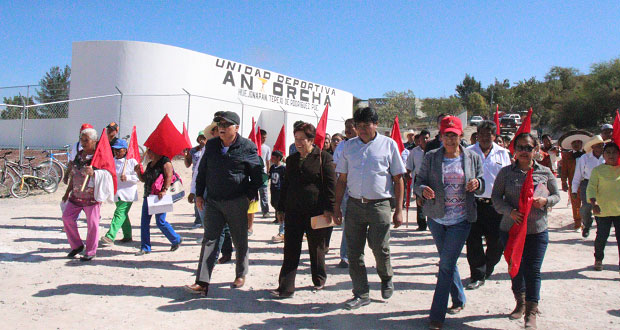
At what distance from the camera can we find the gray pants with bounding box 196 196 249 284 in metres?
4.93

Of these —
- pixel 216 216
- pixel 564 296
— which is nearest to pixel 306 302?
pixel 216 216

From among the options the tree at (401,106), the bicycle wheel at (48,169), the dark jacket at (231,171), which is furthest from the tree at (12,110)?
the tree at (401,106)

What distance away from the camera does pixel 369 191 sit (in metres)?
4.45

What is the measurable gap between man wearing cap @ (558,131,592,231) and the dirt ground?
4.44ft

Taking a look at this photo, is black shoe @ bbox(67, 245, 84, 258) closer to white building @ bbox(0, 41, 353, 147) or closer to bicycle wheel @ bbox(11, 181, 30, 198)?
bicycle wheel @ bbox(11, 181, 30, 198)

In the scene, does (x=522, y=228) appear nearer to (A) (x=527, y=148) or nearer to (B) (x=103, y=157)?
(A) (x=527, y=148)

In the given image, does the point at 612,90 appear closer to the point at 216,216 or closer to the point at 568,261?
the point at 568,261

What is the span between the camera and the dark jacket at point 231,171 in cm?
499

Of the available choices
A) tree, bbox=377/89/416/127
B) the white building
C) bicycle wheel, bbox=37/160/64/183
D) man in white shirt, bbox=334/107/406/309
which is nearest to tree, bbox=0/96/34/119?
the white building

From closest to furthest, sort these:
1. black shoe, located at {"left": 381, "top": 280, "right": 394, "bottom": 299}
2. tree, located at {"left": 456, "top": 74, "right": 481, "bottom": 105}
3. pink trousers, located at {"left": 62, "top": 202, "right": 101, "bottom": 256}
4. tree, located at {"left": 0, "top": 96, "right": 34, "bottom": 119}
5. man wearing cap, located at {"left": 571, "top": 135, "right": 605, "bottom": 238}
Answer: black shoe, located at {"left": 381, "top": 280, "right": 394, "bottom": 299}, pink trousers, located at {"left": 62, "top": 202, "right": 101, "bottom": 256}, man wearing cap, located at {"left": 571, "top": 135, "right": 605, "bottom": 238}, tree, located at {"left": 0, "top": 96, "right": 34, "bottom": 119}, tree, located at {"left": 456, "top": 74, "right": 481, "bottom": 105}

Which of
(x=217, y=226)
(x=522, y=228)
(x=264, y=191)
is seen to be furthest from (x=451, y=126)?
(x=264, y=191)

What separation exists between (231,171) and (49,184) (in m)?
11.2

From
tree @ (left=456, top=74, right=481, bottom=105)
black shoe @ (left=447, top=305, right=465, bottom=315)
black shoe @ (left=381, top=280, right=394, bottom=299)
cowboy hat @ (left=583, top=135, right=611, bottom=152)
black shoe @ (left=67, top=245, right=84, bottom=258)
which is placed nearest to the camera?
black shoe @ (left=447, top=305, right=465, bottom=315)

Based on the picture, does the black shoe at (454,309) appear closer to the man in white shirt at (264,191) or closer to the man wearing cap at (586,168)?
the man wearing cap at (586,168)
